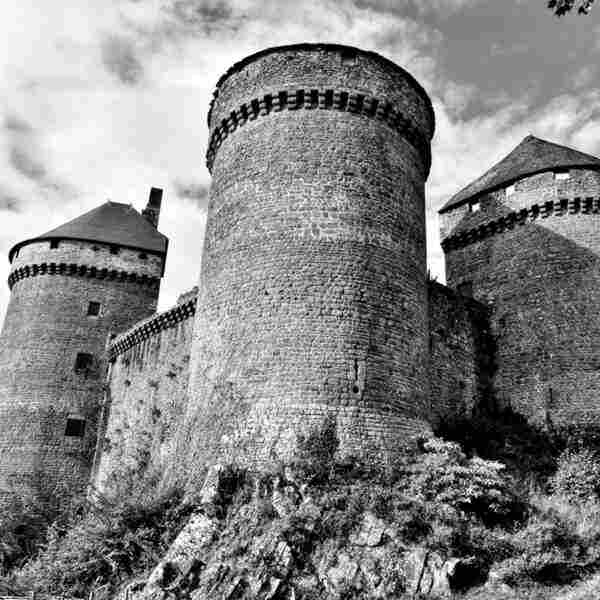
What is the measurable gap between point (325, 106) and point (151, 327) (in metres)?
8.37

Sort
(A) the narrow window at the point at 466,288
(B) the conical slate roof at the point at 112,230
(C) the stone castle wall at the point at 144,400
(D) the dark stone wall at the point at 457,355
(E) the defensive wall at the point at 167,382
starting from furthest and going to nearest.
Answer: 1. (B) the conical slate roof at the point at 112,230
2. (A) the narrow window at the point at 466,288
3. (C) the stone castle wall at the point at 144,400
4. (E) the defensive wall at the point at 167,382
5. (D) the dark stone wall at the point at 457,355

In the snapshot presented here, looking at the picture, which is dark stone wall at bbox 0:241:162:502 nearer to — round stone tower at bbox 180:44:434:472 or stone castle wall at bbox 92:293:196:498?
stone castle wall at bbox 92:293:196:498

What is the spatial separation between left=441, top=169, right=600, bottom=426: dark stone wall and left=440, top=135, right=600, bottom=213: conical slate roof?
23cm

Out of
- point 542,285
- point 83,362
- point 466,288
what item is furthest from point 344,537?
point 83,362

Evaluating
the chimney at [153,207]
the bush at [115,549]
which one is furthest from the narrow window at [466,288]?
the chimney at [153,207]

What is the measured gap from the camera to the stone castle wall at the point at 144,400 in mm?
16828

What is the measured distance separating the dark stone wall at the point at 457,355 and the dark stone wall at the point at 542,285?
423 millimetres

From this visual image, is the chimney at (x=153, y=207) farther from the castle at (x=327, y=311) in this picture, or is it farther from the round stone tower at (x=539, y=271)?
the round stone tower at (x=539, y=271)

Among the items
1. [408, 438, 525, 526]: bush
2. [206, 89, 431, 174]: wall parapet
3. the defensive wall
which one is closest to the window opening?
[206, 89, 431, 174]: wall parapet

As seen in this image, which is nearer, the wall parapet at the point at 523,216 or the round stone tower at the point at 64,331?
the wall parapet at the point at 523,216

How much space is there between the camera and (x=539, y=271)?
17547mm

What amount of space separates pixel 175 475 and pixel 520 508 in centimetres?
614

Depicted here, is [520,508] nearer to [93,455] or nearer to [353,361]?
[353,361]

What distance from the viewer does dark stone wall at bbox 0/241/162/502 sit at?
21.0 meters
